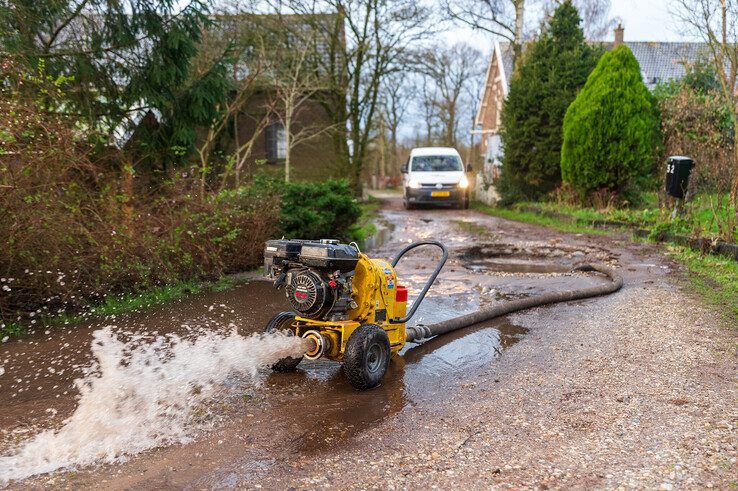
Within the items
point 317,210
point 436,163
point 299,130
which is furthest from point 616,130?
point 299,130

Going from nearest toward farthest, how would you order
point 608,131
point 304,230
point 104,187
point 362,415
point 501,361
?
point 362,415 < point 501,361 < point 104,187 < point 304,230 < point 608,131

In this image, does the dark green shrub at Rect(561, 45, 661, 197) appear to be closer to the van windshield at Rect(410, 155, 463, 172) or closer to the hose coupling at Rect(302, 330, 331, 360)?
the van windshield at Rect(410, 155, 463, 172)

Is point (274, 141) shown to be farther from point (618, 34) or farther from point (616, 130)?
point (618, 34)

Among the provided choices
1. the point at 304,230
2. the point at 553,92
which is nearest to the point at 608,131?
the point at 553,92

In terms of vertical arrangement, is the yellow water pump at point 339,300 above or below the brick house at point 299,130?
below

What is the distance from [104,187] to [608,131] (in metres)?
12.9

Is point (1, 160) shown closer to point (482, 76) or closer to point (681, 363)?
point (681, 363)

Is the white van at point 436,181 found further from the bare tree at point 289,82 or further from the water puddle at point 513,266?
the water puddle at point 513,266

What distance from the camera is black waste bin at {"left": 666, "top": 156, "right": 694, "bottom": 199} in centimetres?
1168

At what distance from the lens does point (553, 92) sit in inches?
755

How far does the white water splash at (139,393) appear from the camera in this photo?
3400 millimetres

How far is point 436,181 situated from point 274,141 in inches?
335

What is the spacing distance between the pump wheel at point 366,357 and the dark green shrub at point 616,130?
1309 cm

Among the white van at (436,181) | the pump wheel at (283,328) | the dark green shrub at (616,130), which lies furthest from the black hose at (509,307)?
the white van at (436,181)
